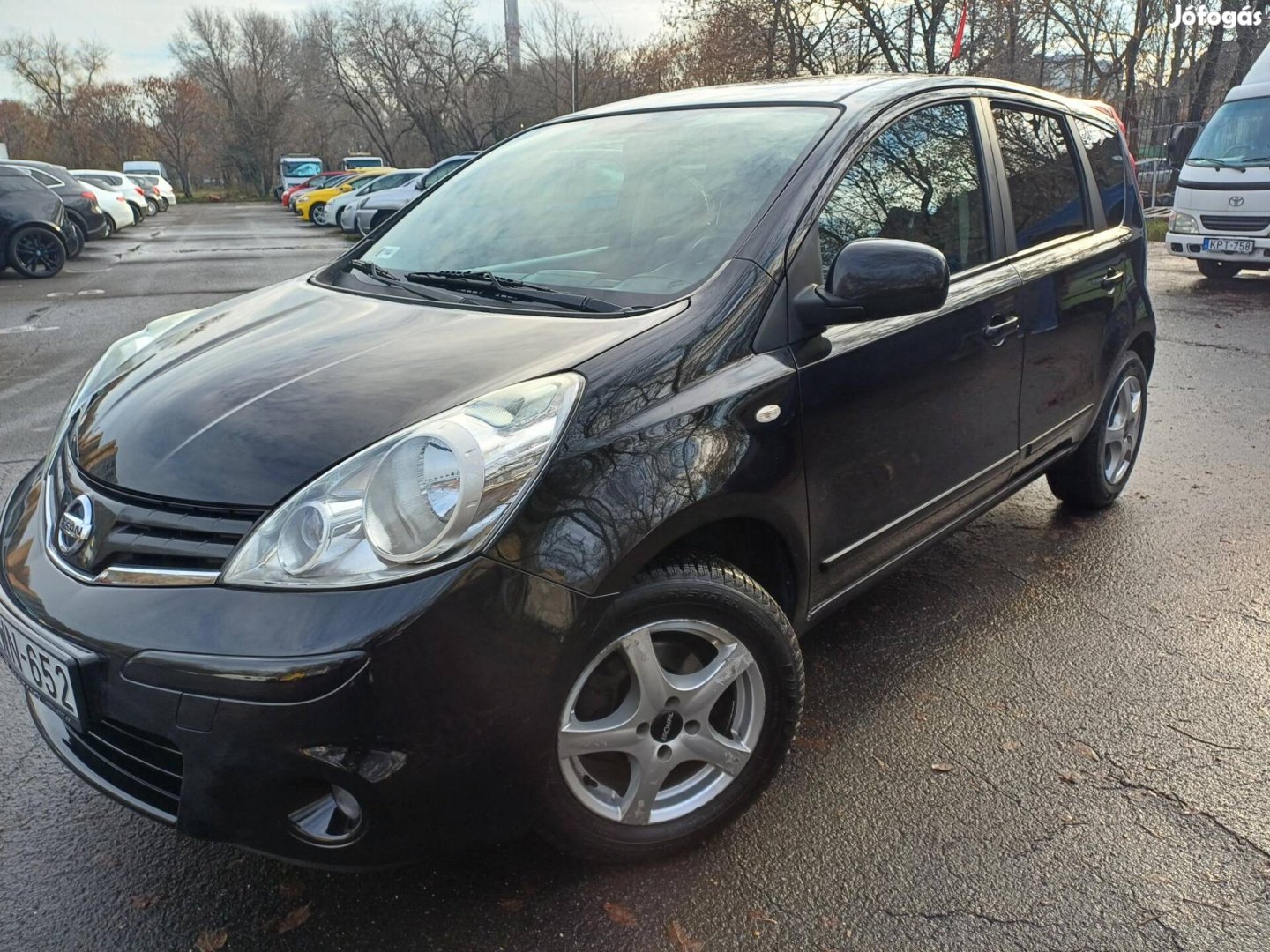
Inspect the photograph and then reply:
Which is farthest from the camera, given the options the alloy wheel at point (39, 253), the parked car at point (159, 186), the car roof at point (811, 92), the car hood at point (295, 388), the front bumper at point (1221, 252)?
the parked car at point (159, 186)

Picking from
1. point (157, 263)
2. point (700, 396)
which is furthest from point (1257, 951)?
point (157, 263)

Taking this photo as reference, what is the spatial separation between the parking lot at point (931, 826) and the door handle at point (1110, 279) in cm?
104

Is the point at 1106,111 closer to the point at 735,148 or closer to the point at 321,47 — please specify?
the point at 735,148

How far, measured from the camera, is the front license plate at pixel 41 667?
1.85 meters

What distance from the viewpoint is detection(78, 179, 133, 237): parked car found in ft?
78.6

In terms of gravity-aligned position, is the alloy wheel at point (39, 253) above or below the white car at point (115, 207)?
below

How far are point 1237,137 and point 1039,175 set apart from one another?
9.74 meters

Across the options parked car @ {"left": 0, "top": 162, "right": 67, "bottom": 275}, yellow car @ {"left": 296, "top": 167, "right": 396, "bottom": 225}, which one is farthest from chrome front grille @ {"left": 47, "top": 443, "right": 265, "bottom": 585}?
yellow car @ {"left": 296, "top": 167, "right": 396, "bottom": 225}

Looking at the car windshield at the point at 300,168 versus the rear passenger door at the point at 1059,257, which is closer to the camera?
the rear passenger door at the point at 1059,257

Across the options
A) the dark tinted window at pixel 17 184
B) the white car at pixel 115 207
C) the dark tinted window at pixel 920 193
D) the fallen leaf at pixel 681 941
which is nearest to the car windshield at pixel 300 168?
the white car at pixel 115 207

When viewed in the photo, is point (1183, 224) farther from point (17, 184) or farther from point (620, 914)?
point (17, 184)

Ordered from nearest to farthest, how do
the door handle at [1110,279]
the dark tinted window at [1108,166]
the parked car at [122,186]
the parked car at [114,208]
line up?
the door handle at [1110,279] < the dark tinted window at [1108,166] < the parked car at [114,208] < the parked car at [122,186]

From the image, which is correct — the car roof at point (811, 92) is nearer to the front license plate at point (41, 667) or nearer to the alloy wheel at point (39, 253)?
the front license plate at point (41, 667)

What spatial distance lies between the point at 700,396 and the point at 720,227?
1.97 feet
